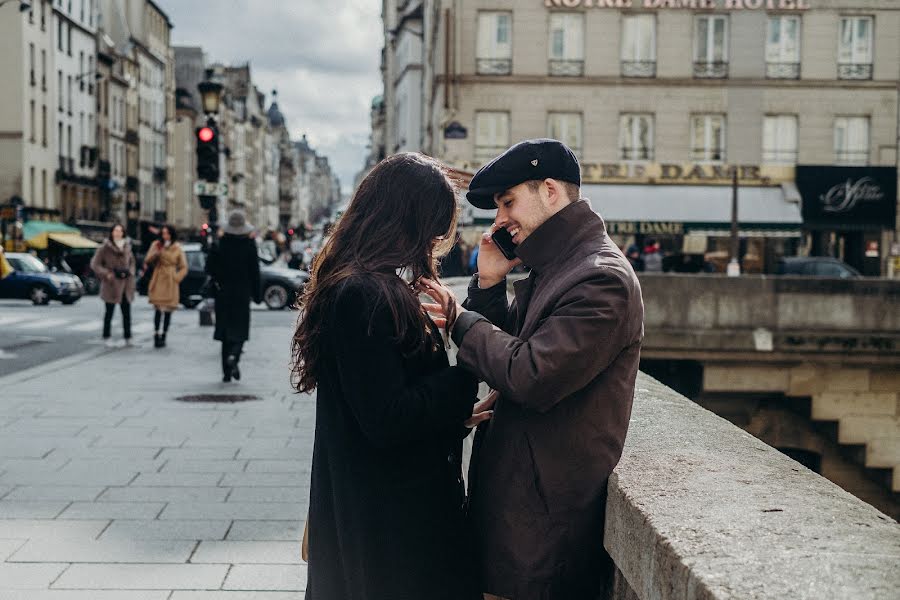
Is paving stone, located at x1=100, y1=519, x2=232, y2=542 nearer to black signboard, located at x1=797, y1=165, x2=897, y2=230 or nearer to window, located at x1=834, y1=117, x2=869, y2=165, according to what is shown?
black signboard, located at x1=797, y1=165, x2=897, y2=230

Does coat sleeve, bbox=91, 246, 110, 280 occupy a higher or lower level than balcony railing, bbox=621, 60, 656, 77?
lower

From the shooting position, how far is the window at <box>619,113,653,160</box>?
3469 centimetres

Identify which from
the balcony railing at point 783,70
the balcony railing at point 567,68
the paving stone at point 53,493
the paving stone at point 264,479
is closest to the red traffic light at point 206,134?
the paving stone at point 264,479

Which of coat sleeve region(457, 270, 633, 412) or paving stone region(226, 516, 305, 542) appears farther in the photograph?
paving stone region(226, 516, 305, 542)

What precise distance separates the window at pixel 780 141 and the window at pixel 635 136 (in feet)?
12.0

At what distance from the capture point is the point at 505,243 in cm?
297

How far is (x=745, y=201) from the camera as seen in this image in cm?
3462

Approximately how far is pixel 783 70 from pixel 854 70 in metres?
2.21

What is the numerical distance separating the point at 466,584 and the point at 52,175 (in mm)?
57547

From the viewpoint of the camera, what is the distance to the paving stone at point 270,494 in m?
6.47

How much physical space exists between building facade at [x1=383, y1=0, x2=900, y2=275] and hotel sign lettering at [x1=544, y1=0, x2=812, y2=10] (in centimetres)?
6

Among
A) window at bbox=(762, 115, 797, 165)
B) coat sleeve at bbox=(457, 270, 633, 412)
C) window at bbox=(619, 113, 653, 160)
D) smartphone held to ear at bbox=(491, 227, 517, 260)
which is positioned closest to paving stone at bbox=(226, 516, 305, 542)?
smartphone held to ear at bbox=(491, 227, 517, 260)

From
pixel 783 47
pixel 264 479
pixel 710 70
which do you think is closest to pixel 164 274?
pixel 264 479

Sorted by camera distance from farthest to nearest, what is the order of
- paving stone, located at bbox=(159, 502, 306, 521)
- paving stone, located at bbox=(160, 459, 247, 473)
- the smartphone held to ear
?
paving stone, located at bbox=(160, 459, 247, 473) < paving stone, located at bbox=(159, 502, 306, 521) < the smartphone held to ear
